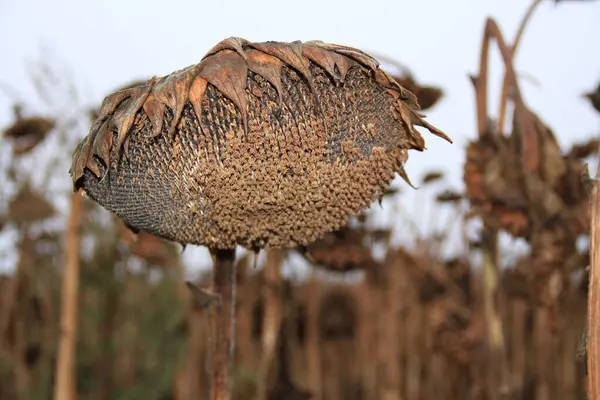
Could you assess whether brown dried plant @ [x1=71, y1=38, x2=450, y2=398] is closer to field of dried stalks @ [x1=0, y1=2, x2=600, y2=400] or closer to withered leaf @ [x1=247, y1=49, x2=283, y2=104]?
withered leaf @ [x1=247, y1=49, x2=283, y2=104]

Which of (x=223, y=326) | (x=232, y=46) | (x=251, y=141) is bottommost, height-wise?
(x=223, y=326)

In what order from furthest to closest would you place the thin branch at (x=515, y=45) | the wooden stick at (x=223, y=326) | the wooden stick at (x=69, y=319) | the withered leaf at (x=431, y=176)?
the withered leaf at (x=431, y=176) → the wooden stick at (x=69, y=319) → the thin branch at (x=515, y=45) → the wooden stick at (x=223, y=326)

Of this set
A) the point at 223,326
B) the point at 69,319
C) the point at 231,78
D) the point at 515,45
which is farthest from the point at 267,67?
the point at 69,319

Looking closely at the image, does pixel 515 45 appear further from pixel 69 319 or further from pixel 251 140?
pixel 69 319

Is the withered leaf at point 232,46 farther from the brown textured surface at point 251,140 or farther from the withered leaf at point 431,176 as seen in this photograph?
the withered leaf at point 431,176

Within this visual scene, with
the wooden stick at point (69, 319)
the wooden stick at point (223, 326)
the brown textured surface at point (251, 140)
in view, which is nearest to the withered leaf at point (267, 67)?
the brown textured surface at point (251, 140)

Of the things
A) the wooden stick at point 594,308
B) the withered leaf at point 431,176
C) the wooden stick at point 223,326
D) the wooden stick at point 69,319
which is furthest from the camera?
the withered leaf at point 431,176
